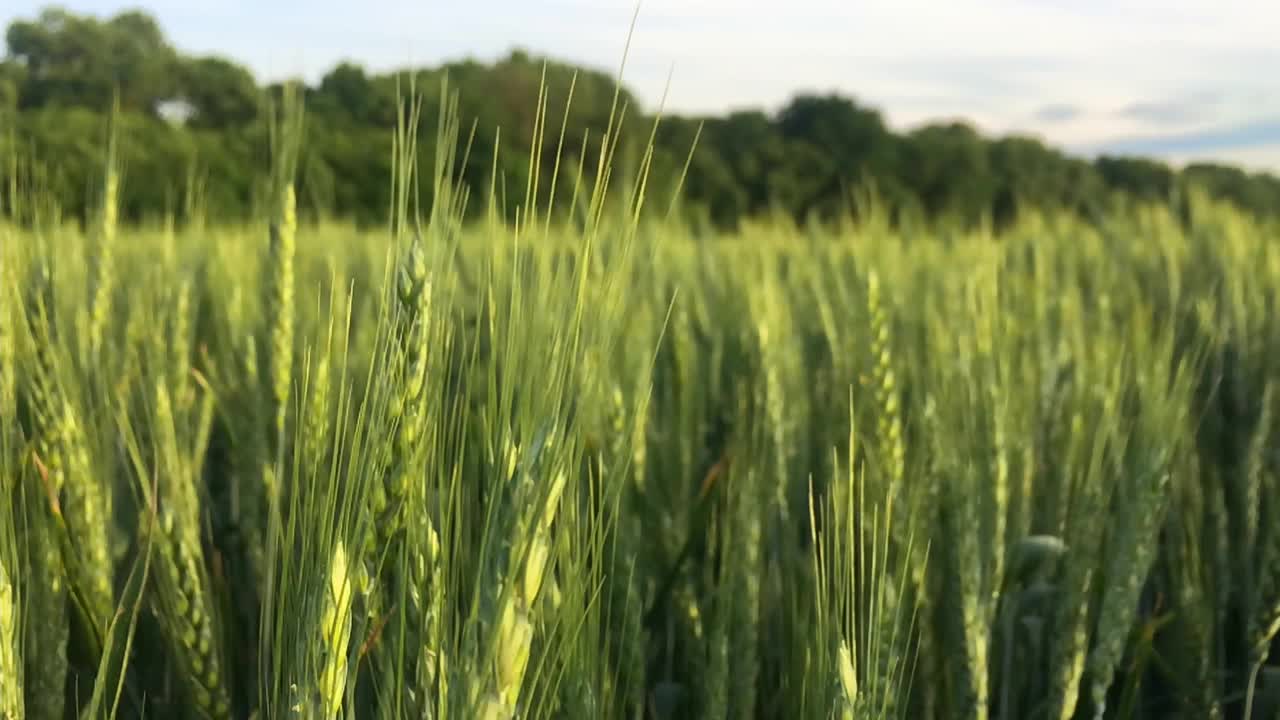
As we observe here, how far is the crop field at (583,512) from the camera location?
0.48m

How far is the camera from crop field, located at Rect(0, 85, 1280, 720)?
0.48 meters

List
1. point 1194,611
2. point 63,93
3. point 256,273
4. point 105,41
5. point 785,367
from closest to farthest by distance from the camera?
point 1194,611
point 785,367
point 256,273
point 63,93
point 105,41

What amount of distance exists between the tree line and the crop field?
530 mm

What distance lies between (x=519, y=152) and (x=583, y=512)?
347 inches

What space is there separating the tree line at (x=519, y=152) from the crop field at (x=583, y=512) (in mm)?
530

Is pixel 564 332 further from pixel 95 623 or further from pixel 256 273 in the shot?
pixel 256 273

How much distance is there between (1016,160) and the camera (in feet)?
43.9

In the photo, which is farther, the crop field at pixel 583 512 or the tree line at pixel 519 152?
the tree line at pixel 519 152

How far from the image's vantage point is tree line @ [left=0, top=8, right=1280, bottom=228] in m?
5.46

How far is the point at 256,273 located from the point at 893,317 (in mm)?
1356

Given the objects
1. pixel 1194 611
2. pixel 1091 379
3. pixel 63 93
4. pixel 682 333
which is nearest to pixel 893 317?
pixel 1091 379

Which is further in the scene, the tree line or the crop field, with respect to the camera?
the tree line

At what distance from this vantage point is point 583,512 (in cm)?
90

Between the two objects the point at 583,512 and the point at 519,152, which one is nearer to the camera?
the point at 583,512
